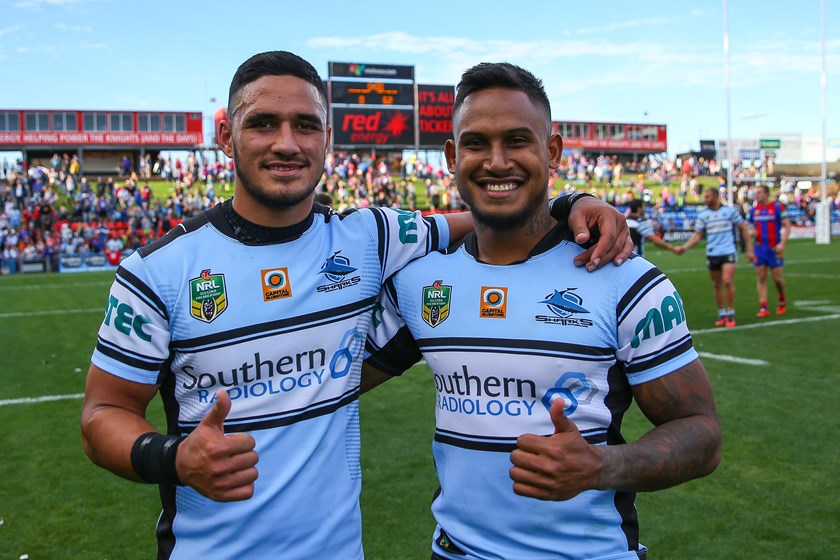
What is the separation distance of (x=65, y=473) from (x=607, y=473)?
16.7ft

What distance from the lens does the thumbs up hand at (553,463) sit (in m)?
1.68

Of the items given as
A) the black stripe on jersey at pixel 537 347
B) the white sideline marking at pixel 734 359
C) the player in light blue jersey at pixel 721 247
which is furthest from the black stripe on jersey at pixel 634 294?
the player in light blue jersey at pixel 721 247

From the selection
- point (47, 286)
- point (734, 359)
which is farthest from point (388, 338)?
point (47, 286)

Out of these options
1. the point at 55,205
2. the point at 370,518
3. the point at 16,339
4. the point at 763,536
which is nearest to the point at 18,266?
the point at 55,205

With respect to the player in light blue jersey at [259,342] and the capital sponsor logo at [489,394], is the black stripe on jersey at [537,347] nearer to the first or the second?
the capital sponsor logo at [489,394]

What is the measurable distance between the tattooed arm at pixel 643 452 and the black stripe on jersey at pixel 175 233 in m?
1.23

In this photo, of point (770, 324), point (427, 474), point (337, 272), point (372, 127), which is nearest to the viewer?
point (337, 272)

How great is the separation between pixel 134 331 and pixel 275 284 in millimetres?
426

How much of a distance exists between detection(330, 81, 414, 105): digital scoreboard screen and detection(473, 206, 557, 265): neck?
33.4 meters

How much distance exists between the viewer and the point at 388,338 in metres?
2.55

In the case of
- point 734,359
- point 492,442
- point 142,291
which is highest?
point 142,291

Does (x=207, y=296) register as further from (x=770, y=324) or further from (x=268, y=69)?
(x=770, y=324)

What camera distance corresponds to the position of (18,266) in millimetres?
26328

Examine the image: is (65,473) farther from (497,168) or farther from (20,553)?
(497,168)
